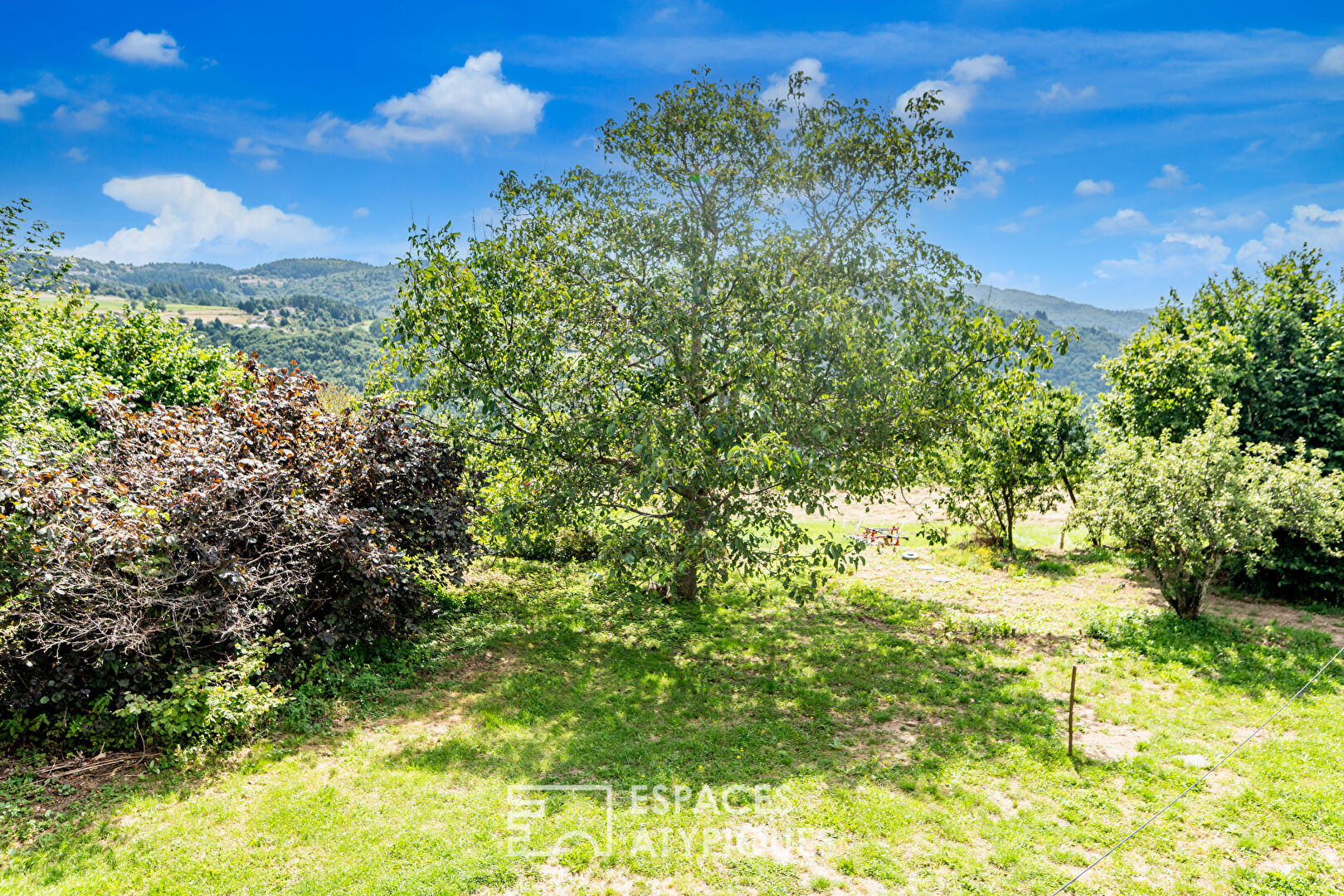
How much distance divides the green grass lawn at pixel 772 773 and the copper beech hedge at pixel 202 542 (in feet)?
3.94

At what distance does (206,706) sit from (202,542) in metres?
1.88

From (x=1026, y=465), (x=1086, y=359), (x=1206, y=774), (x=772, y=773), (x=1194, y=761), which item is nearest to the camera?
(x=1206, y=774)

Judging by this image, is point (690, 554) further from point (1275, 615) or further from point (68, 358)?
point (68, 358)

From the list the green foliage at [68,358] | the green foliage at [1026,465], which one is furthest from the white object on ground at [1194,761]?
the green foliage at [68,358]

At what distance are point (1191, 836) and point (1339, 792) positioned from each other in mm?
2185

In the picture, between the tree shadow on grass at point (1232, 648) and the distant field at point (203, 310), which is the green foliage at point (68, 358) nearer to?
the tree shadow on grass at point (1232, 648)

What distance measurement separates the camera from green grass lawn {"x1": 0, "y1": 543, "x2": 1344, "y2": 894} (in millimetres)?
5586

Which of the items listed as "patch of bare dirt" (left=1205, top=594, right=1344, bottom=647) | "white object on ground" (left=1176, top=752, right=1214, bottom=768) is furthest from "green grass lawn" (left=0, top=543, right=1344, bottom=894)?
"patch of bare dirt" (left=1205, top=594, right=1344, bottom=647)

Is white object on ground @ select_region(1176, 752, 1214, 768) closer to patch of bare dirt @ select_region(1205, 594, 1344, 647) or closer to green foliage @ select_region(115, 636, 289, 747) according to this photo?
patch of bare dirt @ select_region(1205, 594, 1344, 647)

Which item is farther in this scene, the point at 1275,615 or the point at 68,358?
the point at 68,358

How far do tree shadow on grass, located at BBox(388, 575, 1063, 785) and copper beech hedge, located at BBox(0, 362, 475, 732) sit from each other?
8.62ft

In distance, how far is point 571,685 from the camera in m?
9.62

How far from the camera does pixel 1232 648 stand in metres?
11.1

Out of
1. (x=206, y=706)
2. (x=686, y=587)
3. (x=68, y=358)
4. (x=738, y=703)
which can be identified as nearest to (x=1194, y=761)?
(x=738, y=703)
